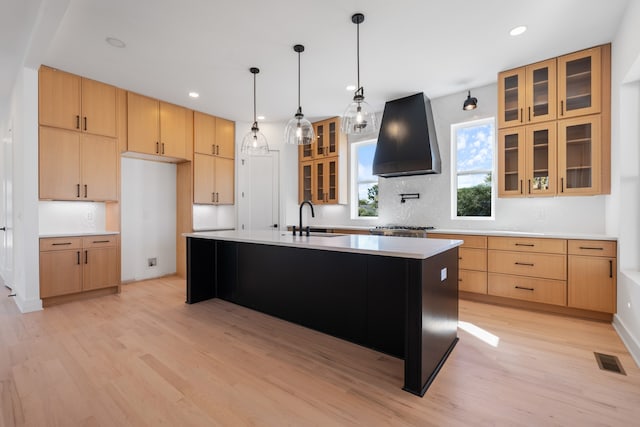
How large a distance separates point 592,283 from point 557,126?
68.1 inches

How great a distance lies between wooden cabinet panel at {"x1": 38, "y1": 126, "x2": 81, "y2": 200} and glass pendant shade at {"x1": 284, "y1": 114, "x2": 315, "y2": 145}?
9.44 ft

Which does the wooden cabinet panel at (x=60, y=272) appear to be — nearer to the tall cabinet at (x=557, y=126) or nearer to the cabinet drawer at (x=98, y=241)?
the cabinet drawer at (x=98, y=241)

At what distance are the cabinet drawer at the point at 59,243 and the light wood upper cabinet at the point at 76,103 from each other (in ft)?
4.52

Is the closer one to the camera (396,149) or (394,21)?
(394,21)

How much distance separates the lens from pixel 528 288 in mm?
3398

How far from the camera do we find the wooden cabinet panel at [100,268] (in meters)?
3.84

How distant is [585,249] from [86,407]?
A: 4.35m

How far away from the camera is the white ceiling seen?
2.57 m

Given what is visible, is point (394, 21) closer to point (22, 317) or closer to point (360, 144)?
point (360, 144)

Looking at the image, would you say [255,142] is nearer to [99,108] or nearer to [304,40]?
[304,40]

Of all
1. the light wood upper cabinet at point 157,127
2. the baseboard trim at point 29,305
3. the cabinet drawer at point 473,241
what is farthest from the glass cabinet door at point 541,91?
the baseboard trim at point 29,305

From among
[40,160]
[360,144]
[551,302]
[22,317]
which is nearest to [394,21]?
[360,144]

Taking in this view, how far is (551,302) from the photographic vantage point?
3.27 meters

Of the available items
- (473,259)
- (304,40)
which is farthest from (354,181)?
(304,40)
